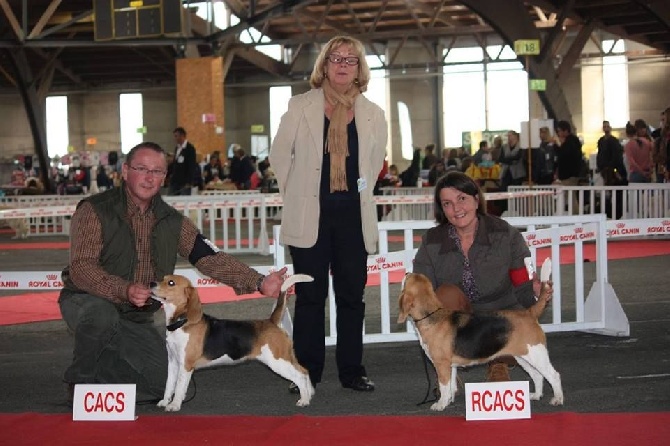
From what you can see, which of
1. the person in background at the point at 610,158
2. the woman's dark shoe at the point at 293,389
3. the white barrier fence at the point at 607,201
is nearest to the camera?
the woman's dark shoe at the point at 293,389

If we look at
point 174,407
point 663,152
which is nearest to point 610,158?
point 663,152

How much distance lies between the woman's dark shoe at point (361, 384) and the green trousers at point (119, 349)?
0.86 metres

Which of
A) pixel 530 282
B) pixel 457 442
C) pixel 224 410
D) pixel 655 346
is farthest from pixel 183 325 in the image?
pixel 655 346

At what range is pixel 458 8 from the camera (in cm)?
3139

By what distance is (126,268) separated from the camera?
490cm

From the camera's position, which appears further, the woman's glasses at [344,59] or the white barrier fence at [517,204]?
the white barrier fence at [517,204]

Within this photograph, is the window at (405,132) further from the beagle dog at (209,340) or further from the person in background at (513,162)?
the beagle dog at (209,340)

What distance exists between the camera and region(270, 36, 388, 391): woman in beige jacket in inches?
197

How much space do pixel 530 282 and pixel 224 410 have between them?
1464 millimetres

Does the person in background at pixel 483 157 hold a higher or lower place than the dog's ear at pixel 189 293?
higher

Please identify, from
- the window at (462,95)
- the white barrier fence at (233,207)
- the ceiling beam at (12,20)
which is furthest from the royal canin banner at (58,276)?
the window at (462,95)

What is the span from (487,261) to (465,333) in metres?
0.60

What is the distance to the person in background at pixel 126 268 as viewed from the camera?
4766 millimetres

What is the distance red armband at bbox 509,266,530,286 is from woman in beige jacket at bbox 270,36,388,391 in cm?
65
